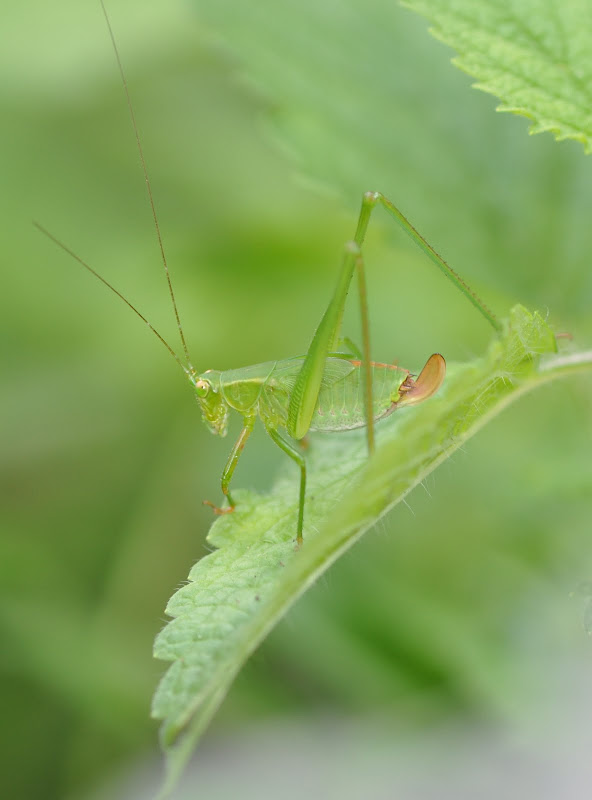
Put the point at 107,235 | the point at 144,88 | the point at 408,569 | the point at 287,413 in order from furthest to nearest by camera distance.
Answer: the point at 144,88 < the point at 107,235 < the point at 408,569 < the point at 287,413

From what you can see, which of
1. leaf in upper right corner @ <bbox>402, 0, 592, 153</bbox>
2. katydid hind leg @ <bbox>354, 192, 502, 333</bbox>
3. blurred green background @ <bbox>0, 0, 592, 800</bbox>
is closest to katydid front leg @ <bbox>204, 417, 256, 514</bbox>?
blurred green background @ <bbox>0, 0, 592, 800</bbox>

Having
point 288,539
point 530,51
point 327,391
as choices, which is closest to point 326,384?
point 327,391

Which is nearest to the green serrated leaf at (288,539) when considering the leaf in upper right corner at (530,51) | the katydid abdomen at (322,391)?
the katydid abdomen at (322,391)

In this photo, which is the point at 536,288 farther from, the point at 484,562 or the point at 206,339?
the point at 206,339

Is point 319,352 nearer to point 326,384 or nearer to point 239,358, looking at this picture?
point 326,384

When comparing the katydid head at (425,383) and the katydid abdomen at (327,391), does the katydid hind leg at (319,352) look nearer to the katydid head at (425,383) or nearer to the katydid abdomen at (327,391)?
the katydid abdomen at (327,391)

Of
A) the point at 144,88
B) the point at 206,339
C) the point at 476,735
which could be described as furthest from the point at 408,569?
the point at 144,88

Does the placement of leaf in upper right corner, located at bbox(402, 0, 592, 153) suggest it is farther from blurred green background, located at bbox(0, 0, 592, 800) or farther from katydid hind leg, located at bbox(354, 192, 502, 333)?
blurred green background, located at bbox(0, 0, 592, 800)
